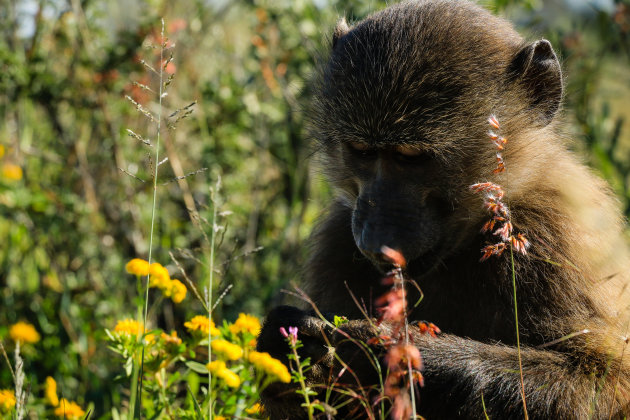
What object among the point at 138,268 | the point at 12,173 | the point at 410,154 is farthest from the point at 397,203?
the point at 12,173

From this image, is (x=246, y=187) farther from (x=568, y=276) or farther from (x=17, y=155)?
(x=568, y=276)

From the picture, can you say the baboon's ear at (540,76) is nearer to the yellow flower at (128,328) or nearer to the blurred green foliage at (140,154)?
the blurred green foliage at (140,154)

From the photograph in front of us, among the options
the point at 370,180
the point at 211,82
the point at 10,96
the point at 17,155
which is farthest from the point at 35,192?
the point at 370,180

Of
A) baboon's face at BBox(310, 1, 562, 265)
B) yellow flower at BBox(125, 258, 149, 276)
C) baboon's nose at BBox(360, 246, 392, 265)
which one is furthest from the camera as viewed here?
baboon's face at BBox(310, 1, 562, 265)

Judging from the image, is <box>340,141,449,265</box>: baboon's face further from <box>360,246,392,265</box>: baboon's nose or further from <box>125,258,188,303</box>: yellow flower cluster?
<box>125,258,188,303</box>: yellow flower cluster

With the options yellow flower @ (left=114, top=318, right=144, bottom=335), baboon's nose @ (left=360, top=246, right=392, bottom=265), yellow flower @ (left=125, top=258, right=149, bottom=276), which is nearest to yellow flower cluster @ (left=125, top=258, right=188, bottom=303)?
yellow flower @ (left=125, top=258, right=149, bottom=276)

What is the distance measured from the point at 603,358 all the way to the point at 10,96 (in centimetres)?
475

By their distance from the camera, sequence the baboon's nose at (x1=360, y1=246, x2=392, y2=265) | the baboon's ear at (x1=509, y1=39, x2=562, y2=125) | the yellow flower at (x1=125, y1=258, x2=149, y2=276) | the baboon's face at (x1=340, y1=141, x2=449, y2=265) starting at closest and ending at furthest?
the yellow flower at (x1=125, y1=258, x2=149, y2=276) < the baboon's nose at (x1=360, y1=246, x2=392, y2=265) < the baboon's face at (x1=340, y1=141, x2=449, y2=265) < the baboon's ear at (x1=509, y1=39, x2=562, y2=125)

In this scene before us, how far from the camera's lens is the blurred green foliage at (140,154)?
5.46m

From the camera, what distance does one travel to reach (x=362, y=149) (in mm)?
3791

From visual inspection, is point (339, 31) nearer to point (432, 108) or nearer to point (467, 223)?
point (432, 108)

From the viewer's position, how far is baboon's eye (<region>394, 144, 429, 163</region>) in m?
3.59

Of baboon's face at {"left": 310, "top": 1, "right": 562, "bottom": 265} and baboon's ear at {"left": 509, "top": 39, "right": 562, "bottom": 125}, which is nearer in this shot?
baboon's face at {"left": 310, "top": 1, "right": 562, "bottom": 265}

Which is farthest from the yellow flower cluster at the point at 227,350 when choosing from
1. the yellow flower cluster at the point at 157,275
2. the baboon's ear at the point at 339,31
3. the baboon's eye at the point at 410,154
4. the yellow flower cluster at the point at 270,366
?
the baboon's ear at the point at 339,31
